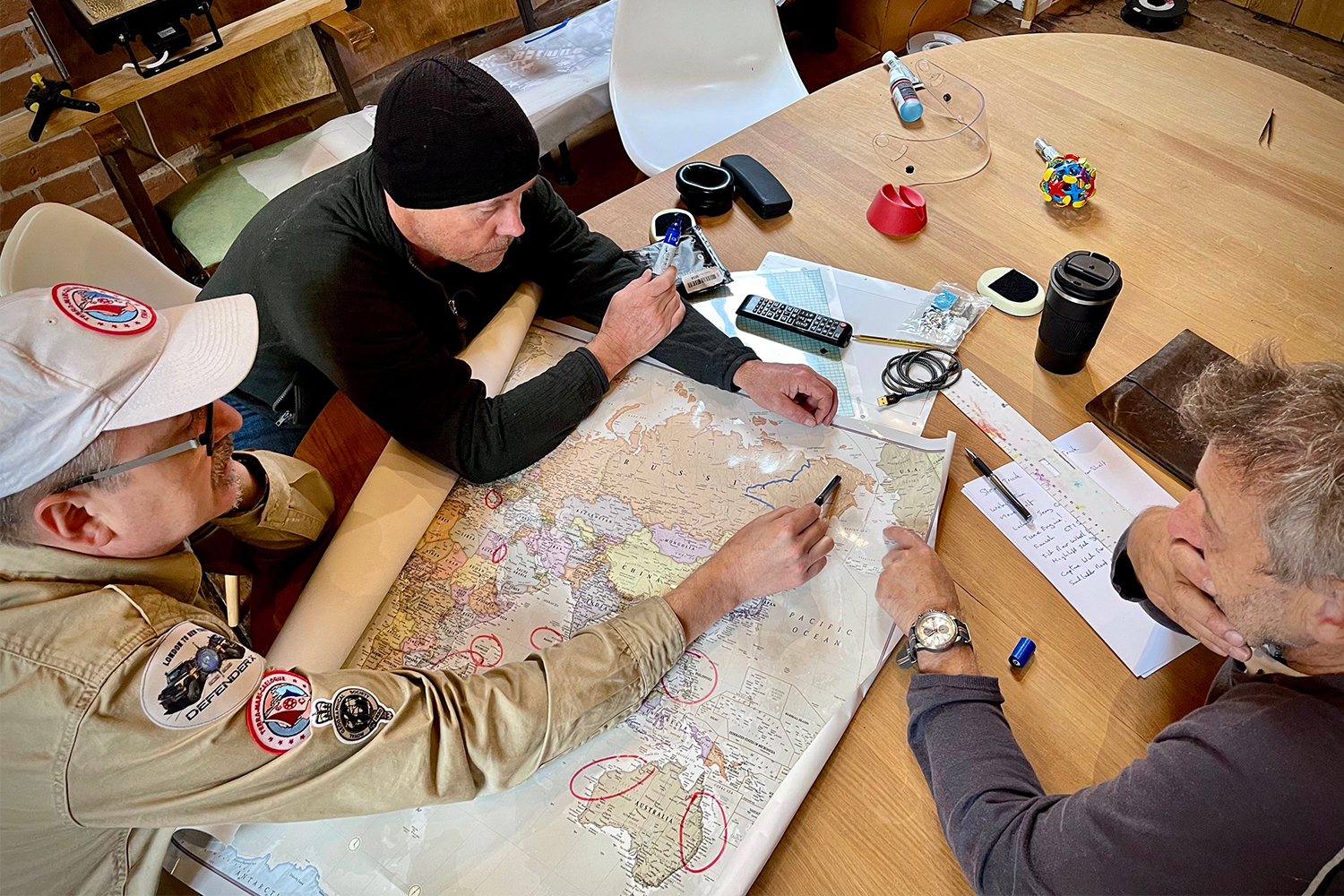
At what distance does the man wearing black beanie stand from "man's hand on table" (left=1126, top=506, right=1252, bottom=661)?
1.56 feet

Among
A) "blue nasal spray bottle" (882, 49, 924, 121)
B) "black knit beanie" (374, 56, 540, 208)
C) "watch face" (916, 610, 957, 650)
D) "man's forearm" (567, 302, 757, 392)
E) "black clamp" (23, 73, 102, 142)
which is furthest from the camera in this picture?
"black clamp" (23, 73, 102, 142)

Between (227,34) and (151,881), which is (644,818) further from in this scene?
(227,34)

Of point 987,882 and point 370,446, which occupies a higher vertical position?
point 370,446

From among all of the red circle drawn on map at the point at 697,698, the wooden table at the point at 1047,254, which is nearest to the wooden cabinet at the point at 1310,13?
the wooden table at the point at 1047,254

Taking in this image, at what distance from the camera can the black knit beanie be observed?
1.16 metres

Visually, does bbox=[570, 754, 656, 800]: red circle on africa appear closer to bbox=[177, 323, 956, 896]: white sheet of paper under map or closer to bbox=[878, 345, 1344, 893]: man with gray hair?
bbox=[177, 323, 956, 896]: white sheet of paper under map

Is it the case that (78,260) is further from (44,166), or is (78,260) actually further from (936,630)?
(936,630)


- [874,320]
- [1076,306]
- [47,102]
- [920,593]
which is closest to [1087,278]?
[1076,306]

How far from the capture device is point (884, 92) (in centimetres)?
Answer: 192

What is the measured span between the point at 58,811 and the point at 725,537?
83cm

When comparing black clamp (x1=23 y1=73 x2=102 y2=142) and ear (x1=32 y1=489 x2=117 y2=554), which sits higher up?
black clamp (x1=23 y1=73 x2=102 y2=142)

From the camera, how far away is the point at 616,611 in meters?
1.12

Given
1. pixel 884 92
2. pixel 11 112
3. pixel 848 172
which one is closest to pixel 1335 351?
pixel 848 172

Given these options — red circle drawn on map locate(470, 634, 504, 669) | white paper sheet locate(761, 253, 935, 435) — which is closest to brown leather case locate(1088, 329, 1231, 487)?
white paper sheet locate(761, 253, 935, 435)
